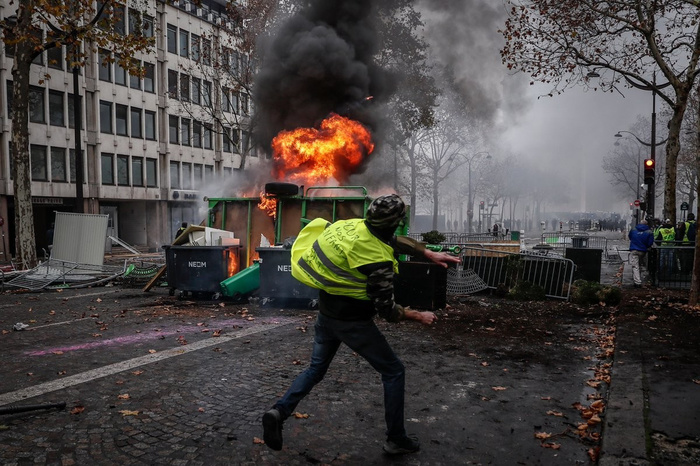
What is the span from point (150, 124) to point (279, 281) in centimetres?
2948

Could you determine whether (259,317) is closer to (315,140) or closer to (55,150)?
(315,140)

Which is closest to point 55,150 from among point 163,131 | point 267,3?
point 163,131

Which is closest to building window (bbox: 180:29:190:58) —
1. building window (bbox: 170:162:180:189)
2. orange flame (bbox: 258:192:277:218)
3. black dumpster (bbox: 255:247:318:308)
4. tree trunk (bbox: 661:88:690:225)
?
building window (bbox: 170:162:180:189)

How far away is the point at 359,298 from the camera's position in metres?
3.43

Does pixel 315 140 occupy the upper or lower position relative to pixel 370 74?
lower

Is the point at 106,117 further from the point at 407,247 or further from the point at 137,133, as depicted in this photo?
the point at 407,247

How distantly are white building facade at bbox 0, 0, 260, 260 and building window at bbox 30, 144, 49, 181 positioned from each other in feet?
0.18

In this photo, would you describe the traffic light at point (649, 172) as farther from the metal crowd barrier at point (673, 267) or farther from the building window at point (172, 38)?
the building window at point (172, 38)

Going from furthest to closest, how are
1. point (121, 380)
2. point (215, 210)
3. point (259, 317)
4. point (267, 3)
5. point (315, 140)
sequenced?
point (267, 3)
point (315, 140)
point (215, 210)
point (259, 317)
point (121, 380)

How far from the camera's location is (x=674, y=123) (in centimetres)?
1695

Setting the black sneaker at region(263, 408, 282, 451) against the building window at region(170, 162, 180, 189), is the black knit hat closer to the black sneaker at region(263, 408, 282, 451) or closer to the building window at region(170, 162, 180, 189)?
the black sneaker at region(263, 408, 282, 451)

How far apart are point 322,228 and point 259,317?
5679 mm

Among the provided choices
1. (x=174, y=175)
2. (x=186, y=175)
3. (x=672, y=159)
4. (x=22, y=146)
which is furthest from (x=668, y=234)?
(x=186, y=175)

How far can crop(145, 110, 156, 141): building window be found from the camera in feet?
116
